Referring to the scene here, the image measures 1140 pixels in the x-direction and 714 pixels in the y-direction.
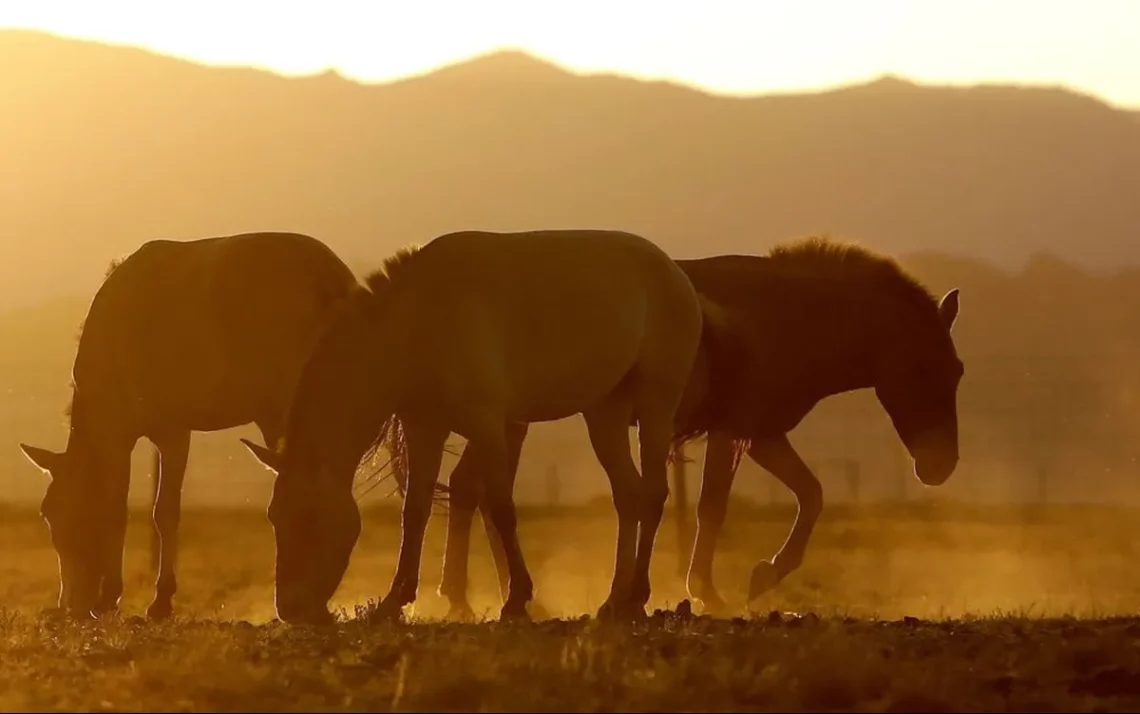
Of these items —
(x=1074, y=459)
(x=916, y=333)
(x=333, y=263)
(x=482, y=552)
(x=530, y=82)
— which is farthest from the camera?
(x=530, y=82)

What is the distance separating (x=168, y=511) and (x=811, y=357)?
15.9 feet

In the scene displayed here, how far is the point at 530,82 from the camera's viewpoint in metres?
140

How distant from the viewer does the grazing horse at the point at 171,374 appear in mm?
10969

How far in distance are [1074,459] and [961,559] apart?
130 ft

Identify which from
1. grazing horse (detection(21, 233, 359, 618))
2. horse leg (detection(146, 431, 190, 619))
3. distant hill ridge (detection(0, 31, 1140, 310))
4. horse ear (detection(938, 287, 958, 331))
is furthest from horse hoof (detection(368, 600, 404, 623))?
distant hill ridge (detection(0, 31, 1140, 310))

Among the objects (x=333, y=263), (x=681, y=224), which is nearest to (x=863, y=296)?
(x=333, y=263)

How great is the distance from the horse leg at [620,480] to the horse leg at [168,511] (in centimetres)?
294

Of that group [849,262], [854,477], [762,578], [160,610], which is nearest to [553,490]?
[854,477]

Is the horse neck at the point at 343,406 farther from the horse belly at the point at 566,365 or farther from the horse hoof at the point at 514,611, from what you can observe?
the horse hoof at the point at 514,611

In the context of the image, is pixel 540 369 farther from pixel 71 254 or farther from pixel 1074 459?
pixel 71 254

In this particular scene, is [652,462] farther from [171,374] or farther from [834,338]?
[171,374]

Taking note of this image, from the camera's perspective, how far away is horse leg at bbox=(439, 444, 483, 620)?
35.4 ft

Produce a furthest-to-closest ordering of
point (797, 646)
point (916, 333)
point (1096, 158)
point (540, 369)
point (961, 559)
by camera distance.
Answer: point (1096, 158) < point (961, 559) < point (916, 333) < point (540, 369) < point (797, 646)

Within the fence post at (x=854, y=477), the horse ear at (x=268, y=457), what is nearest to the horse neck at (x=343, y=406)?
the horse ear at (x=268, y=457)
